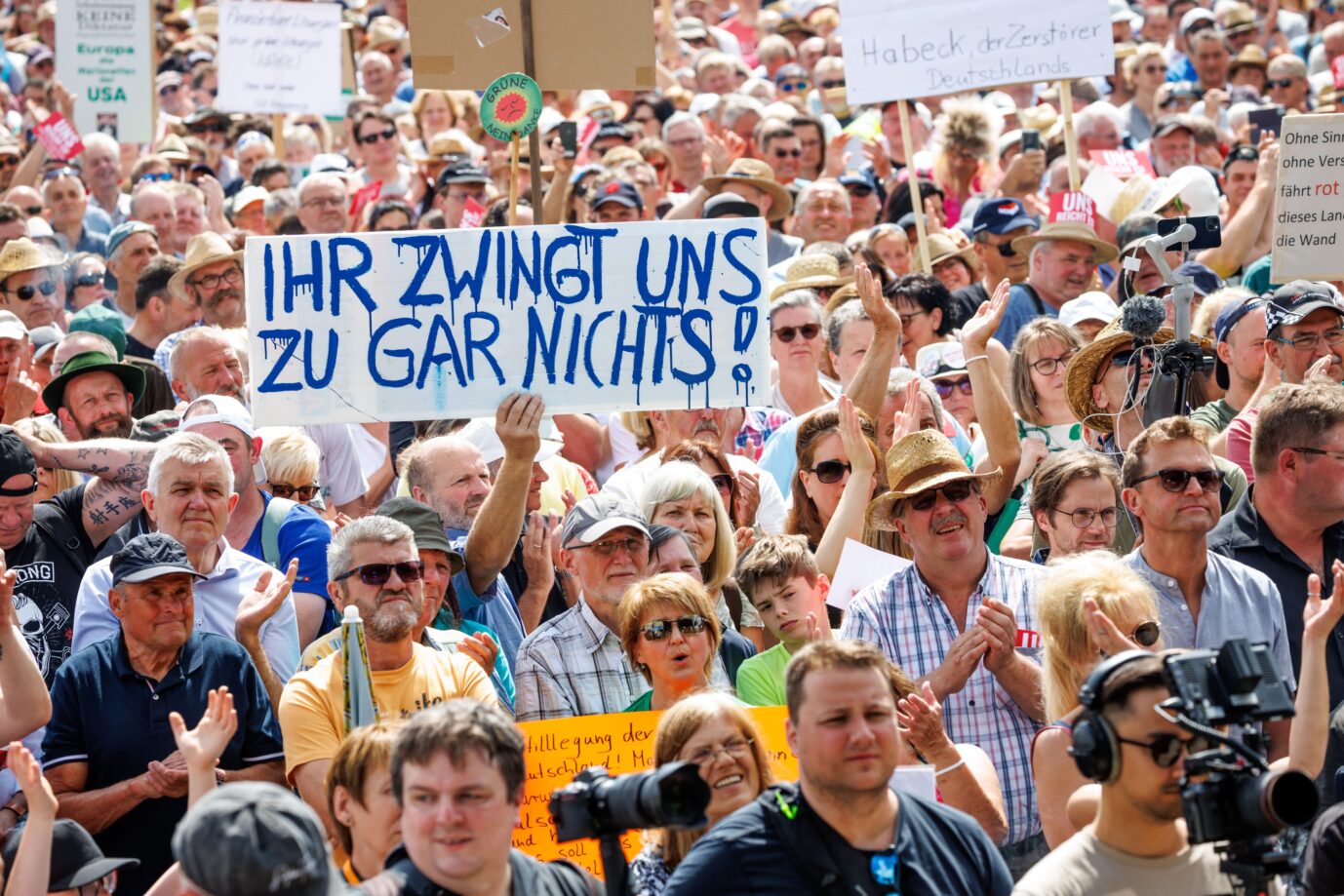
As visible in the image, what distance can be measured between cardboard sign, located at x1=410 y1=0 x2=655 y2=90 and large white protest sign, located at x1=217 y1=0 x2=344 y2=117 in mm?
7048

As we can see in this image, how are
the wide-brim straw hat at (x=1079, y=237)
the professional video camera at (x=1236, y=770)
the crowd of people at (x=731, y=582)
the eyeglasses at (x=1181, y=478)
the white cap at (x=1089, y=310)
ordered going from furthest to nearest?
the wide-brim straw hat at (x=1079, y=237) → the white cap at (x=1089, y=310) → the eyeglasses at (x=1181, y=478) → the crowd of people at (x=731, y=582) → the professional video camera at (x=1236, y=770)

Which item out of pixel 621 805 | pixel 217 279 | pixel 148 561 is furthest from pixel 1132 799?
pixel 217 279

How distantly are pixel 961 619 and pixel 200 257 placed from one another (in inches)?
207

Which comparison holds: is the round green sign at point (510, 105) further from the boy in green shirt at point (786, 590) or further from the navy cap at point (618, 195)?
the navy cap at point (618, 195)

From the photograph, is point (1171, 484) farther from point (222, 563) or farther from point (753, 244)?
point (222, 563)

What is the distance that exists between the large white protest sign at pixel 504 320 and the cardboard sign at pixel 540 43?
84 cm

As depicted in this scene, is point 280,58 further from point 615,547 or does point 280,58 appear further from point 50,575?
point 615,547

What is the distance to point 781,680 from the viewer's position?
6.02m

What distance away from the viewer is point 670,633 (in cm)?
568

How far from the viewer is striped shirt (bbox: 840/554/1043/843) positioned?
5746 mm

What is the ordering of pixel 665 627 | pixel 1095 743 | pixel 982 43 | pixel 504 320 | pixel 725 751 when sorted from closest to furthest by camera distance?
pixel 1095 743
pixel 725 751
pixel 665 627
pixel 504 320
pixel 982 43

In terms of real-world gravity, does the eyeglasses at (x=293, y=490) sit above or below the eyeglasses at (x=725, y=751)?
above

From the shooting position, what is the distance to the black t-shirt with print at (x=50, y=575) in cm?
643

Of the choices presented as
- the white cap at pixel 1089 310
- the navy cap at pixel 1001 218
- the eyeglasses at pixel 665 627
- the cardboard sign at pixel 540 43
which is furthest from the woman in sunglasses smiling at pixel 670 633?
the navy cap at pixel 1001 218
